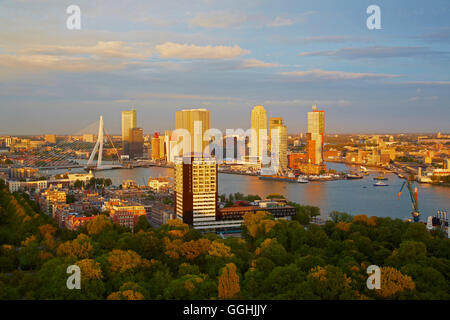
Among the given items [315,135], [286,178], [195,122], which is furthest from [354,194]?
[195,122]

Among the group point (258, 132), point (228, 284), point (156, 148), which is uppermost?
point (258, 132)

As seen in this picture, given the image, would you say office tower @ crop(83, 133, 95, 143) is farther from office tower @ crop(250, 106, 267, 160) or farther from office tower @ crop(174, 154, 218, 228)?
office tower @ crop(174, 154, 218, 228)

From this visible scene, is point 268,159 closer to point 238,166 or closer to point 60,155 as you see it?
point 238,166

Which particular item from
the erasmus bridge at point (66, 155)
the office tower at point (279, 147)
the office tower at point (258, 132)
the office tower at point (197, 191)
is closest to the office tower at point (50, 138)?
the erasmus bridge at point (66, 155)

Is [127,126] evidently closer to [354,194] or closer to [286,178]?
[286,178]

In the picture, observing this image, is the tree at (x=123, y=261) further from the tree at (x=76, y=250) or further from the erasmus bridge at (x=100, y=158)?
the erasmus bridge at (x=100, y=158)
